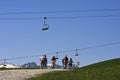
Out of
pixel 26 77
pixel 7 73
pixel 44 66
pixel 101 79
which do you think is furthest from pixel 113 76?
pixel 44 66

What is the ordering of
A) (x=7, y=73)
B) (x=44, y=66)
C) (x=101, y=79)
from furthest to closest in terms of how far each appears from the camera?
(x=44, y=66) → (x=7, y=73) → (x=101, y=79)

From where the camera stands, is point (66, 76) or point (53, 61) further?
point (53, 61)

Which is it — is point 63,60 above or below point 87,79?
above

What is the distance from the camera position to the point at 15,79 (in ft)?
123

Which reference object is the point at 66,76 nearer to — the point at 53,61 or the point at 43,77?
the point at 43,77

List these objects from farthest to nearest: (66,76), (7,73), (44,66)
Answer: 1. (44,66)
2. (7,73)
3. (66,76)

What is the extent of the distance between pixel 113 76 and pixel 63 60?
19818 millimetres

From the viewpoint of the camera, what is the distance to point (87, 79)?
33.8 meters

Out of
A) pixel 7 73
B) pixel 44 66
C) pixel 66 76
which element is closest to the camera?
pixel 66 76

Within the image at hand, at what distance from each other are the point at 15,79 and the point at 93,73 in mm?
5971

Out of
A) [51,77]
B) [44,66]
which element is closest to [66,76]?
[51,77]

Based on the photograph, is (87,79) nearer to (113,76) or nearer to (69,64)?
(113,76)

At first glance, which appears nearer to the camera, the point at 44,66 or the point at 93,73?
the point at 93,73

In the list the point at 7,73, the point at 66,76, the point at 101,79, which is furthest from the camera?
the point at 7,73
